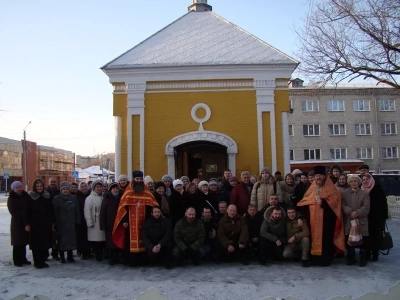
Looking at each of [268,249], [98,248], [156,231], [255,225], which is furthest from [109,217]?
[268,249]

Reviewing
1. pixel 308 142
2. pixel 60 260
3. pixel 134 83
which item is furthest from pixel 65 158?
pixel 60 260

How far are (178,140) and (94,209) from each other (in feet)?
15.4

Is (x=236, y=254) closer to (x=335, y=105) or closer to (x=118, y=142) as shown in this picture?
(x=118, y=142)

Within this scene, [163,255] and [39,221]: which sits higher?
[39,221]

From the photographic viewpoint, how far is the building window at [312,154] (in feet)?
119

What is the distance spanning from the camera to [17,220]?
24.3ft

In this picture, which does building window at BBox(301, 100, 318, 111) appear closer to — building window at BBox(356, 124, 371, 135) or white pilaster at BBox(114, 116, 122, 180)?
building window at BBox(356, 124, 371, 135)

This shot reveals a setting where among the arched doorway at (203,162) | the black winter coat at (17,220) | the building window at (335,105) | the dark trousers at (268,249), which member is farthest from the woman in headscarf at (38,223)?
the building window at (335,105)

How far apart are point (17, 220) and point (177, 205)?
9.78ft

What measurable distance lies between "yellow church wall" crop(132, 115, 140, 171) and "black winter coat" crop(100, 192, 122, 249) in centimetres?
452

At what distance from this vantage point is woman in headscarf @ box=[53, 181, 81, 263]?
299 inches

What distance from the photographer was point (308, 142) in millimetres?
36344

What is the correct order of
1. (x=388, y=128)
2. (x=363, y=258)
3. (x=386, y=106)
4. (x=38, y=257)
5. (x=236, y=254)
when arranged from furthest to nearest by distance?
(x=386, y=106)
(x=388, y=128)
(x=236, y=254)
(x=38, y=257)
(x=363, y=258)

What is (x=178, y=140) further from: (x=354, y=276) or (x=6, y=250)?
(x=354, y=276)
